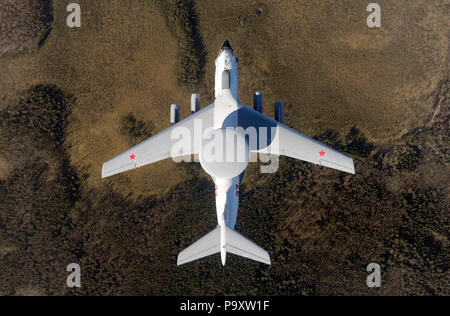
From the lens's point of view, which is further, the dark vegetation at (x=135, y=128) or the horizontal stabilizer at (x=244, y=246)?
the dark vegetation at (x=135, y=128)

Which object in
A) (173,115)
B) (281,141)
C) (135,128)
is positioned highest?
(135,128)

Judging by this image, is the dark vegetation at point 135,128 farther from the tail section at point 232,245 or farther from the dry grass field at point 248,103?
the tail section at point 232,245

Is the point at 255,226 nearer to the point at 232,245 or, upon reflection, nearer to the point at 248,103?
the point at 232,245

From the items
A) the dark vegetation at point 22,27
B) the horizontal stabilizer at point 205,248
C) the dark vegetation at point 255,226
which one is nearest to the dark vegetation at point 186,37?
the dark vegetation at point 255,226

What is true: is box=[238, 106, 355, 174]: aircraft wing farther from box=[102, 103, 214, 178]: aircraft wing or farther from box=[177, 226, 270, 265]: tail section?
box=[177, 226, 270, 265]: tail section

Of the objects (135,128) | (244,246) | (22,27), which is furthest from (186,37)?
(244,246)

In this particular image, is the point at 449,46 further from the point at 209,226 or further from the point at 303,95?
the point at 209,226
